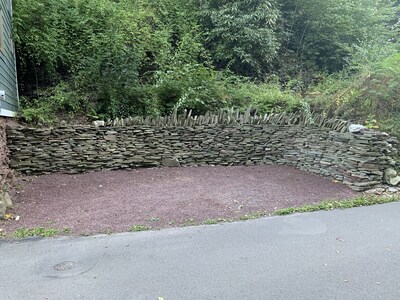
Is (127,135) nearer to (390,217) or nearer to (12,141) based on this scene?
(12,141)

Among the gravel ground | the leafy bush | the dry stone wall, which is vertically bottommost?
the gravel ground

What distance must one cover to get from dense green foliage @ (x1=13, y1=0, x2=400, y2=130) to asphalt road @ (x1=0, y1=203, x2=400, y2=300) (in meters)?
3.63

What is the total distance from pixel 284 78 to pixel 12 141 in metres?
8.37

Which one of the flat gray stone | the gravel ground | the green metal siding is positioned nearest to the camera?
the gravel ground

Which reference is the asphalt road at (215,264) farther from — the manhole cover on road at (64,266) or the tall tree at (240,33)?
the tall tree at (240,33)

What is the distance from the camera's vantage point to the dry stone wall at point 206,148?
222 inches

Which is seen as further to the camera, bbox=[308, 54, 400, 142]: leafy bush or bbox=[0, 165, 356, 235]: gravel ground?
bbox=[308, 54, 400, 142]: leafy bush

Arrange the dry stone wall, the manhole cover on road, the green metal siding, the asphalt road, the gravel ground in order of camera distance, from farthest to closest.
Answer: the dry stone wall, the green metal siding, the gravel ground, the manhole cover on road, the asphalt road

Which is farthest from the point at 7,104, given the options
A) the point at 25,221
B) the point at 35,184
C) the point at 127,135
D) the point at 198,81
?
the point at 198,81

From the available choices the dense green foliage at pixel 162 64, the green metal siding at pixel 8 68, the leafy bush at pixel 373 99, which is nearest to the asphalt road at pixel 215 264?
the leafy bush at pixel 373 99

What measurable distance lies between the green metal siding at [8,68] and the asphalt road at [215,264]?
3.26 metres

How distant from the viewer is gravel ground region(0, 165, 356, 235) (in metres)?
3.99

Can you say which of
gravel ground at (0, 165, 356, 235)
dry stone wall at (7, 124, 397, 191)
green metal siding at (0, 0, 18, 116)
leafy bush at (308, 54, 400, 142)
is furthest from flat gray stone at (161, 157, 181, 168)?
leafy bush at (308, 54, 400, 142)

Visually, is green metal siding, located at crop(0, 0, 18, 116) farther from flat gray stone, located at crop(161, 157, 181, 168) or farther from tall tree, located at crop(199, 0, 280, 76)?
tall tree, located at crop(199, 0, 280, 76)
